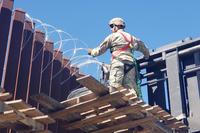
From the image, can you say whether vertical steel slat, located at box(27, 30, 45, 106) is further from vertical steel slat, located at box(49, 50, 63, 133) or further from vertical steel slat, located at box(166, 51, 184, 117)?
vertical steel slat, located at box(166, 51, 184, 117)

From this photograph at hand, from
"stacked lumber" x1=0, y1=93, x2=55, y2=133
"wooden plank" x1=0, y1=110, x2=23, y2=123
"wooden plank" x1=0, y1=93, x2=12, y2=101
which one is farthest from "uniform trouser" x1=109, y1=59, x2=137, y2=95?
"wooden plank" x1=0, y1=93, x2=12, y2=101

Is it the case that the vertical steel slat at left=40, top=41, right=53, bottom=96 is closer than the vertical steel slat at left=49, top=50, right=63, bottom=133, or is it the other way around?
the vertical steel slat at left=40, top=41, right=53, bottom=96

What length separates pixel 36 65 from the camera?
1202 cm

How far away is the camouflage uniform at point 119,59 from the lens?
11.1m

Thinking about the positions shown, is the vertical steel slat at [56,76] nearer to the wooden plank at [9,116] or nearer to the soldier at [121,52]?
the soldier at [121,52]

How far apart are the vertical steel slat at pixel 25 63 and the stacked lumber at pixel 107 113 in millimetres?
847

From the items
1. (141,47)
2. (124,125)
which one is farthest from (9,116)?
(141,47)

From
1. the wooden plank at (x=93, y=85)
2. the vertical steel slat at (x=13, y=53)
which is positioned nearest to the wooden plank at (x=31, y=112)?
the wooden plank at (x=93, y=85)

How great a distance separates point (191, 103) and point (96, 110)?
8.60 feet

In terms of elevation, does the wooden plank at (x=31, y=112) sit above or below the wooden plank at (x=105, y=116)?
below

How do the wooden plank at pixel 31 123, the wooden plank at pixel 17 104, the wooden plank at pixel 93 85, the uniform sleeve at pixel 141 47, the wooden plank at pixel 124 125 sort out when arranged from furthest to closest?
the uniform sleeve at pixel 141 47 → the wooden plank at pixel 124 125 → the wooden plank at pixel 31 123 → the wooden plank at pixel 93 85 → the wooden plank at pixel 17 104

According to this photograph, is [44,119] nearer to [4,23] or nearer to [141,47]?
[4,23]

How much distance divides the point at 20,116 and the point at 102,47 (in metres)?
2.88

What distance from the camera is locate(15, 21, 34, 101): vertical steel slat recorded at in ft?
36.6
